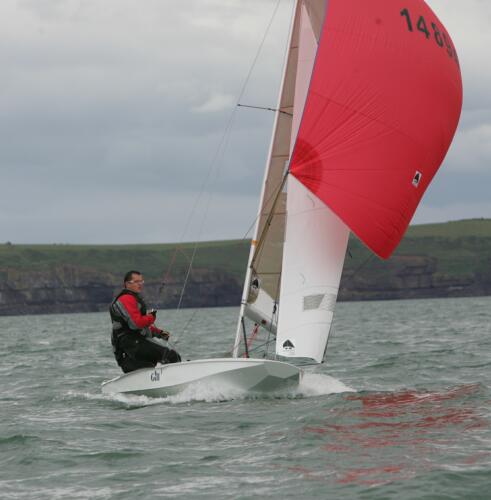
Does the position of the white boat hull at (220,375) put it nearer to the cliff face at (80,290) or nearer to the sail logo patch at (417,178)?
the sail logo patch at (417,178)

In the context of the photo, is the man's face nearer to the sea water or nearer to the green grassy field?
the sea water

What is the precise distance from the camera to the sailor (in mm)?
15078

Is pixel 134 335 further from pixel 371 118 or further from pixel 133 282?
pixel 371 118

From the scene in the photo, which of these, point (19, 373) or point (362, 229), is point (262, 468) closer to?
point (362, 229)

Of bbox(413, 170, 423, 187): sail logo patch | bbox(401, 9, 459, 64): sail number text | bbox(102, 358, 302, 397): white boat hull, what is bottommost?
bbox(102, 358, 302, 397): white boat hull

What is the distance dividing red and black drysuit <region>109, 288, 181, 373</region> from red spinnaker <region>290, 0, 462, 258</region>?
11.0ft

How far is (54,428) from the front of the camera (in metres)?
13.4

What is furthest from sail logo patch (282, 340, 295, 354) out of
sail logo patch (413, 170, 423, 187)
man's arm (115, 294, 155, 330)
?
sail logo patch (413, 170, 423, 187)

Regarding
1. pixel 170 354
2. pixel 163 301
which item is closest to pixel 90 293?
pixel 163 301

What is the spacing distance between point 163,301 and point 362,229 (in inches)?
6377

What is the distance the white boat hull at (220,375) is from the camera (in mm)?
14234

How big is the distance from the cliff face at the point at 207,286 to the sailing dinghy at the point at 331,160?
148 metres

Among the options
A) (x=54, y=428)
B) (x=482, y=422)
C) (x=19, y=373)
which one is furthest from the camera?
(x=19, y=373)

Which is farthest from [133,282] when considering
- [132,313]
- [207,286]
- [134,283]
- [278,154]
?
[207,286]
